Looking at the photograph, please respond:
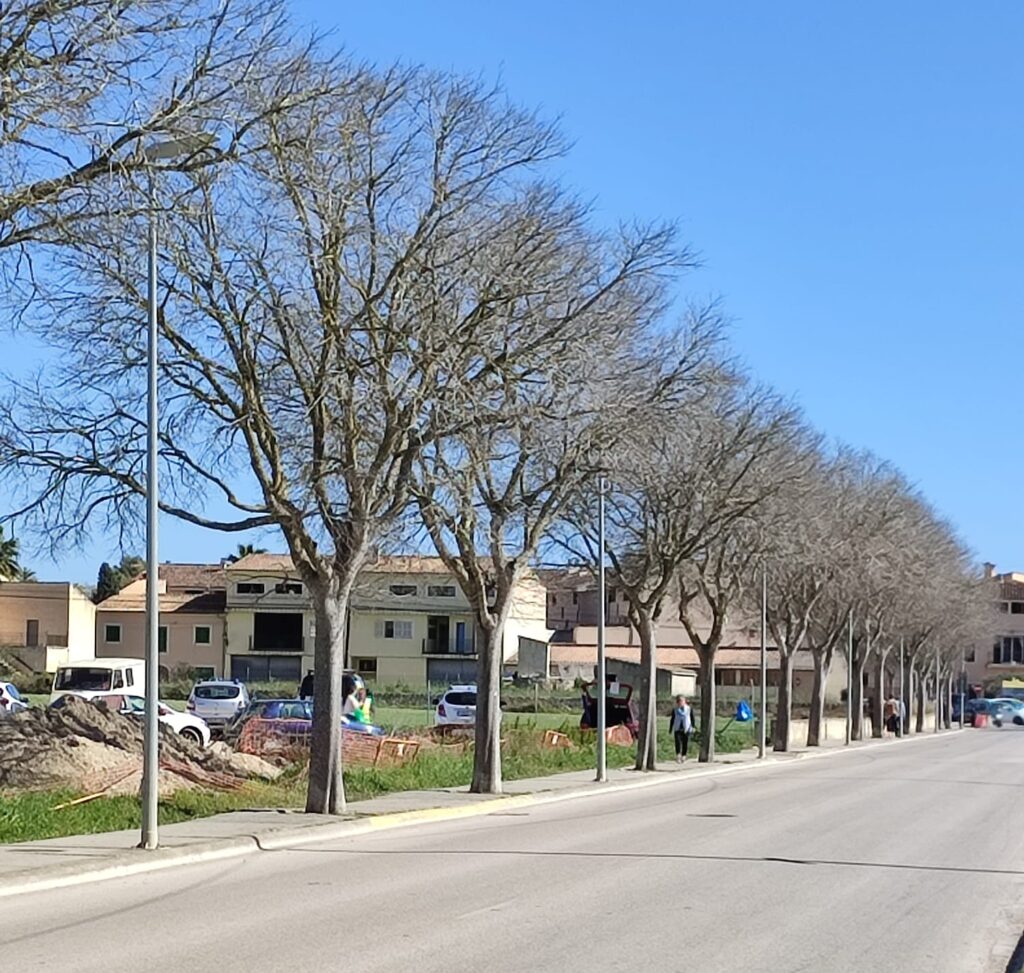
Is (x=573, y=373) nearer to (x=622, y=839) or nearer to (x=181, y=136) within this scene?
(x=622, y=839)

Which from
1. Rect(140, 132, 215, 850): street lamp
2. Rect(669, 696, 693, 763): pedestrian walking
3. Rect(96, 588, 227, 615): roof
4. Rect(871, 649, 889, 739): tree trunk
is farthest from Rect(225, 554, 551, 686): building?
Rect(140, 132, 215, 850): street lamp

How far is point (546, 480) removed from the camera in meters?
28.8

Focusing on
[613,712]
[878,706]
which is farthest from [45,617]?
[613,712]

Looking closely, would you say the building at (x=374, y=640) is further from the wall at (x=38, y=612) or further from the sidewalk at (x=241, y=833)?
the sidewalk at (x=241, y=833)

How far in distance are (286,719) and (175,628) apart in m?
58.7

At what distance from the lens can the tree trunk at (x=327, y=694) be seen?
22.8 meters

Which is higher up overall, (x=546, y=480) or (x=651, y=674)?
(x=546, y=480)

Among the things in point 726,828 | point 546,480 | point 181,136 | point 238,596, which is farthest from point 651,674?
point 238,596

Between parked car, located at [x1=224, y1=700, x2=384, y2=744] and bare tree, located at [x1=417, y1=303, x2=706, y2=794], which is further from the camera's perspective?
parked car, located at [x1=224, y1=700, x2=384, y2=744]

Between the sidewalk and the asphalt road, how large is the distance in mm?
473

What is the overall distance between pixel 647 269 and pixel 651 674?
15.5 m

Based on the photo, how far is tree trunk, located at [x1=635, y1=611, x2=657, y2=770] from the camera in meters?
37.5

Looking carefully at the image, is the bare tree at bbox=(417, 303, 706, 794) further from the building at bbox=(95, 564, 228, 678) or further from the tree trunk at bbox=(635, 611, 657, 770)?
the building at bbox=(95, 564, 228, 678)

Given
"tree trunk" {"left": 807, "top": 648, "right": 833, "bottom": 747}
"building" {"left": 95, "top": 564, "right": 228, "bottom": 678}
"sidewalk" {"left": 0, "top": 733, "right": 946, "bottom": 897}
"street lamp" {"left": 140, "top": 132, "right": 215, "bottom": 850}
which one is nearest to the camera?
"sidewalk" {"left": 0, "top": 733, "right": 946, "bottom": 897}
